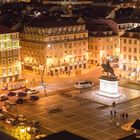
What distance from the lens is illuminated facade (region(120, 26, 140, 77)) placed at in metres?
122

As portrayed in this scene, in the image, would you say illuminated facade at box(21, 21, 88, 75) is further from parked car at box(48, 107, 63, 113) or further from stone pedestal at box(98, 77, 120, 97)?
parked car at box(48, 107, 63, 113)

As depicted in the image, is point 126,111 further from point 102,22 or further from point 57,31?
point 102,22

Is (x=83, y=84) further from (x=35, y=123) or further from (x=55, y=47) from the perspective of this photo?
(x=35, y=123)

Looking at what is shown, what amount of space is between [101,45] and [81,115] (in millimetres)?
55842

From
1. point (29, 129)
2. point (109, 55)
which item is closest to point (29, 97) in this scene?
point (29, 129)

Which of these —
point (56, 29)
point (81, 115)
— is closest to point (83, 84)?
point (81, 115)

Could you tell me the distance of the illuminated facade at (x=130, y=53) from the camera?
4787 inches

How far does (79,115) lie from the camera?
86.1m

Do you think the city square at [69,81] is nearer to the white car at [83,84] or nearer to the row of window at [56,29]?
the row of window at [56,29]

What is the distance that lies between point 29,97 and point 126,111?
23.6 m

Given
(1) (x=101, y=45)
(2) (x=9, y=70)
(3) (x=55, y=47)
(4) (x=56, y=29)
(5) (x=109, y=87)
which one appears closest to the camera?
(5) (x=109, y=87)

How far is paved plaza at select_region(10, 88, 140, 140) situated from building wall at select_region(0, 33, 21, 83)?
736 inches

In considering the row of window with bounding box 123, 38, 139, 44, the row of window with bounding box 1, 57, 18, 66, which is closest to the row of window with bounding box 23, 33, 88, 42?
the row of window with bounding box 1, 57, 18, 66

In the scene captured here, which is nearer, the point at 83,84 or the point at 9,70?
the point at 83,84
